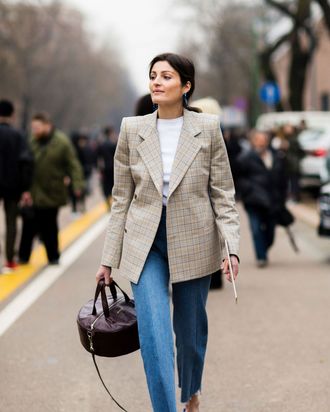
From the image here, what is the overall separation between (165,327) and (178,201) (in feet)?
1.80

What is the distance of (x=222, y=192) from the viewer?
13.6 feet

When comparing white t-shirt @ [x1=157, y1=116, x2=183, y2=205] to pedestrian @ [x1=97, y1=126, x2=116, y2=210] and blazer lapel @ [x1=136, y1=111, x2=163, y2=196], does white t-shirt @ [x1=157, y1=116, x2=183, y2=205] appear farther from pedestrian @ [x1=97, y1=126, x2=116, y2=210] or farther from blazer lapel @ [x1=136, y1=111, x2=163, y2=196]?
pedestrian @ [x1=97, y1=126, x2=116, y2=210]

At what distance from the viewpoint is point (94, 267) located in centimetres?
1095

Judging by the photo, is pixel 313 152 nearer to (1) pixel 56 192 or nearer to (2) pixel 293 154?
(2) pixel 293 154

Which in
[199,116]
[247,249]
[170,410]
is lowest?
[247,249]

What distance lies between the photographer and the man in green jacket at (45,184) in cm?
1036

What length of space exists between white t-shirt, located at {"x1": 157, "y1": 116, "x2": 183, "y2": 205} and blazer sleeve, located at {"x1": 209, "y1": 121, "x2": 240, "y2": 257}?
0.17 metres

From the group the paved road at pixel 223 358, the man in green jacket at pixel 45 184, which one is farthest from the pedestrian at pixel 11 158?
the paved road at pixel 223 358

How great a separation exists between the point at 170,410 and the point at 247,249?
884cm

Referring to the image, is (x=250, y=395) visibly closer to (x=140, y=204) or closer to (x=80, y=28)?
(x=140, y=204)

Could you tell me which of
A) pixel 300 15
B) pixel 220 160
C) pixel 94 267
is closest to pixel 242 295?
pixel 94 267

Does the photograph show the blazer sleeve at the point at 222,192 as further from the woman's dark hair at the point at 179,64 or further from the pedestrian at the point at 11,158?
the pedestrian at the point at 11,158

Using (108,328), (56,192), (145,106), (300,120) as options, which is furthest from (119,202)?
(300,120)

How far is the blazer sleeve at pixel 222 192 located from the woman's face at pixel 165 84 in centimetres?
27
